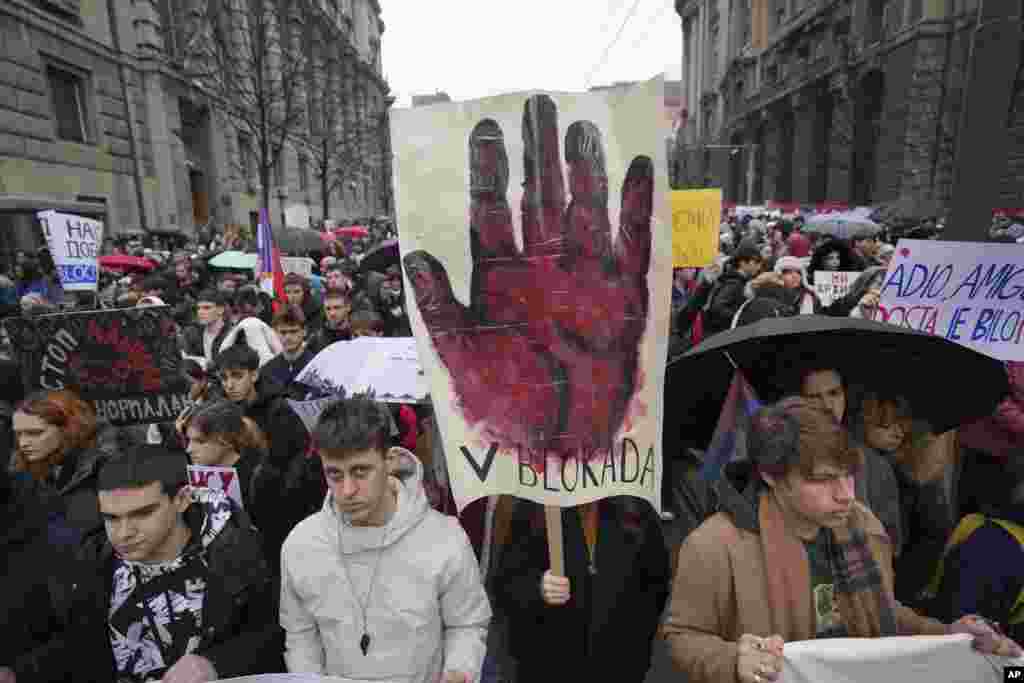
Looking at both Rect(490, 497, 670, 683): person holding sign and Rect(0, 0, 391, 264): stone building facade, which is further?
Rect(0, 0, 391, 264): stone building facade

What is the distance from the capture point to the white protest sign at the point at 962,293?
2.55 m

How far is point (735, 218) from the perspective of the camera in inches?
913

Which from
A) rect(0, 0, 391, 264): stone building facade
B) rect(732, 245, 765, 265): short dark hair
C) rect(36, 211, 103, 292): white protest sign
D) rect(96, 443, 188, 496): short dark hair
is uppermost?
rect(0, 0, 391, 264): stone building facade

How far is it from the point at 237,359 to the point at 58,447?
0.89 meters

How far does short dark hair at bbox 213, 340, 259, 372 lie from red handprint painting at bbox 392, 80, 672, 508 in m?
Answer: 1.73

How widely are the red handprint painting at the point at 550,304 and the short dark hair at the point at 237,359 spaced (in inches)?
68.1

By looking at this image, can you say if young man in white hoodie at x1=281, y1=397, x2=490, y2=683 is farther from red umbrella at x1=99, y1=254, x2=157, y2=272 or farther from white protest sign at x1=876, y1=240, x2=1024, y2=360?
red umbrella at x1=99, y1=254, x2=157, y2=272

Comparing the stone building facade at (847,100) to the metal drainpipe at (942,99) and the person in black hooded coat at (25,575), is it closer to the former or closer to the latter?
the metal drainpipe at (942,99)

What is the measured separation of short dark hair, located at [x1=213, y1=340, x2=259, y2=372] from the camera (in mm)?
3035

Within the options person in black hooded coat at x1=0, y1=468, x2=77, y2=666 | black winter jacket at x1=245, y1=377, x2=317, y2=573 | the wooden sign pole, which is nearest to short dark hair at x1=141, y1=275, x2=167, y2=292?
black winter jacket at x1=245, y1=377, x2=317, y2=573

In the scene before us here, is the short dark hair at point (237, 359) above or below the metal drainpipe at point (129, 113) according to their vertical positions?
below

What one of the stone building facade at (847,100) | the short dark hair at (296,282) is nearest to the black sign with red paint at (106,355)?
the short dark hair at (296,282)

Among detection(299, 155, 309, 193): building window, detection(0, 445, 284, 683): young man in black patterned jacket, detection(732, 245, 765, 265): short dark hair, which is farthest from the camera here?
detection(299, 155, 309, 193): building window

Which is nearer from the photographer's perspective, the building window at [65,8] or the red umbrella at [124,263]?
the red umbrella at [124,263]
